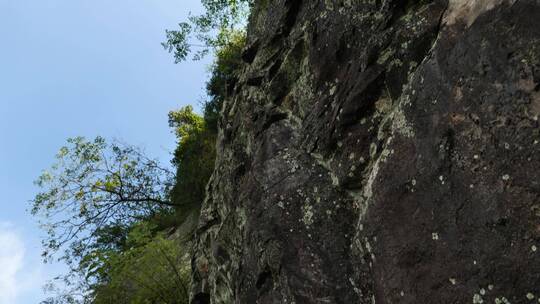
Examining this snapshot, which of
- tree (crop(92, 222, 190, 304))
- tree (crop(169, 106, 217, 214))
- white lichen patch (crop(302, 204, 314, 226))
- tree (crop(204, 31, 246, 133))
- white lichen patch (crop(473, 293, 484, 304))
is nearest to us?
white lichen patch (crop(473, 293, 484, 304))

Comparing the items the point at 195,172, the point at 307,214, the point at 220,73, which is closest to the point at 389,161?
the point at 307,214

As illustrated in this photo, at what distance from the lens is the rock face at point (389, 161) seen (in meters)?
3.08

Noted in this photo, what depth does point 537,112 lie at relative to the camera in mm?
2979

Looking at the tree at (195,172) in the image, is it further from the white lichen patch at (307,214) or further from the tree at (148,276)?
the white lichen patch at (307,214)

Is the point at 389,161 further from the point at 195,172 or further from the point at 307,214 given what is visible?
the point at 195,172

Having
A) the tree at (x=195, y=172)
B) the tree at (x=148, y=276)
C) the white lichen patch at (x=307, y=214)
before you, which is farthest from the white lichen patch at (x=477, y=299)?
the tree at (x=195, y=172)

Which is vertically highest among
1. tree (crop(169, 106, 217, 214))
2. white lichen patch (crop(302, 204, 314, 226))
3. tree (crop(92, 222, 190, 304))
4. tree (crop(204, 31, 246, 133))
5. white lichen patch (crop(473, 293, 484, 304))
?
tree (crop(204, 31, 246, 133))

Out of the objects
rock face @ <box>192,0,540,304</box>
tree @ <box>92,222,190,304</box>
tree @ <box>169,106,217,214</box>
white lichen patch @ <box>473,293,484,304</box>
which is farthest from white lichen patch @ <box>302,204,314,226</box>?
tree @ <box>169,106,217,214</box>

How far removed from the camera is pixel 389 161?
12.9ft

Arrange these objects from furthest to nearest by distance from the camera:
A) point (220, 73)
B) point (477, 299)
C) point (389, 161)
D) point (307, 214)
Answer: point (220, 73), point (307, 214), point (389, 161), point (477, 299)

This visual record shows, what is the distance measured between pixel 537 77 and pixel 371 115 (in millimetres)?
1679

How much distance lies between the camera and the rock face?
3076 millimetres

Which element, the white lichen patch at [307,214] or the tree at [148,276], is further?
the tree at [148,276]

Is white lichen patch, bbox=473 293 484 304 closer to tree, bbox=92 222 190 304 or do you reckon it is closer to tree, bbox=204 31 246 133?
tree, bbox=92 222 190 304
